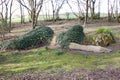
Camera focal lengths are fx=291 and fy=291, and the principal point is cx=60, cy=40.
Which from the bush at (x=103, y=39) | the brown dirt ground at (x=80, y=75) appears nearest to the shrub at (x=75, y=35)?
the bush at (x=103, y=39)

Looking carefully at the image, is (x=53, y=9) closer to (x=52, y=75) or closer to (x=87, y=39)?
(x=87, y=39)

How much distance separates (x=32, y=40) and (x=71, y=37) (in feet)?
8.78

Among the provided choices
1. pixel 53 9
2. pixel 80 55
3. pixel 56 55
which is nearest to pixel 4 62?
pixel 56 55

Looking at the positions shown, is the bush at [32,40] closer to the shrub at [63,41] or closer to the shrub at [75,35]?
the shrub at [63,41]

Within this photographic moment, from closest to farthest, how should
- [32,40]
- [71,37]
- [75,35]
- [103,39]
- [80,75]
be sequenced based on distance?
[80,75], [71,37], [75,35], [103,39], [32,40]

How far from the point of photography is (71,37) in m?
17.9

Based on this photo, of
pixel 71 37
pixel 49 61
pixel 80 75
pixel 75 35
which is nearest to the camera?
pixel 80 75

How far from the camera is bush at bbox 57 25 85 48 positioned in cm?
1764

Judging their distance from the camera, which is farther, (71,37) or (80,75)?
(71,37)

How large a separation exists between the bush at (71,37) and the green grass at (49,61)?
49.8 inches

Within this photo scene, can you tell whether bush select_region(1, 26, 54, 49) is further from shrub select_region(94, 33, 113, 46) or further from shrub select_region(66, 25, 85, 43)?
shrub select_region(94, 33, 113, 46)

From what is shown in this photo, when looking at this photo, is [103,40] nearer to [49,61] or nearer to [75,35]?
[75,35]

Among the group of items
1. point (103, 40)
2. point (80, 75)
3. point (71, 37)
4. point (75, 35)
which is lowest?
point (80, 75)

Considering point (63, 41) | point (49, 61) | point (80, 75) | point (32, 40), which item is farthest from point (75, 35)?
point (80, 75)
